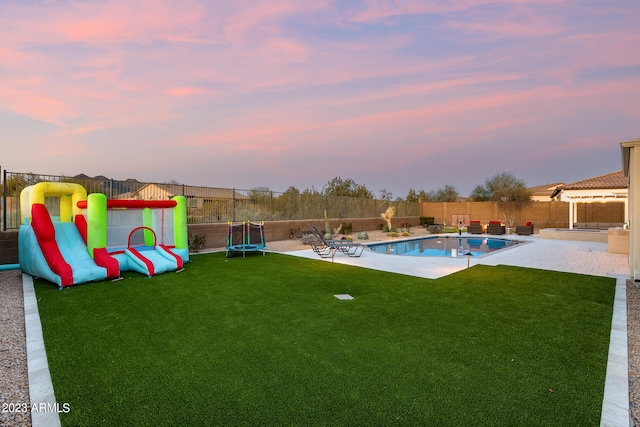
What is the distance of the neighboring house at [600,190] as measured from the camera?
16.0 m

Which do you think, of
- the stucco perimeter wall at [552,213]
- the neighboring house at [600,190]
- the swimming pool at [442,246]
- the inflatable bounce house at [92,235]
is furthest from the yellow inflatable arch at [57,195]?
the stucco perimeter wall at [552,213]

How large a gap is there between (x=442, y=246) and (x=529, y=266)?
6676mm

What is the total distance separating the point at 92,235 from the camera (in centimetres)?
721

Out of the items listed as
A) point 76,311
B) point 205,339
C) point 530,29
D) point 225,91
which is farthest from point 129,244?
point 530,29

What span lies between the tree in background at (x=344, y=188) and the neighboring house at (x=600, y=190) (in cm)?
2006

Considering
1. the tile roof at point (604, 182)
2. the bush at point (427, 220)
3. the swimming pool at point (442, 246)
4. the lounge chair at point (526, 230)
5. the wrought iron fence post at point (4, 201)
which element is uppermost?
the tile roof at point (604, 182)

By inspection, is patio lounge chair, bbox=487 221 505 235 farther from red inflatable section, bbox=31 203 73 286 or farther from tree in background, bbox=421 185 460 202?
tree in background, bbox=421 185 460 202

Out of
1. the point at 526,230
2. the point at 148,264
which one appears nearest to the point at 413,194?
the point at 526,230

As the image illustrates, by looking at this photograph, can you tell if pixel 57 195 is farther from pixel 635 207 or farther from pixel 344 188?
pixel 344 188

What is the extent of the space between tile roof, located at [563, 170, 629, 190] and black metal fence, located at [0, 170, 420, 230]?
11826 millimetres

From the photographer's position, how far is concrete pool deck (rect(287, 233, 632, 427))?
2.52 m

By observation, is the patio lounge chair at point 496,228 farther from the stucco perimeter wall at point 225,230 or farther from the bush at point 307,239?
the bush at point 307,239

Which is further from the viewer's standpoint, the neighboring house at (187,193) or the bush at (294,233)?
the bush at (294,233)

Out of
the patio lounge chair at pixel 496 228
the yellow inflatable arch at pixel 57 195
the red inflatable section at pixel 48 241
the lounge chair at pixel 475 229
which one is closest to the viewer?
the red inflatable section at pixel 48 241
